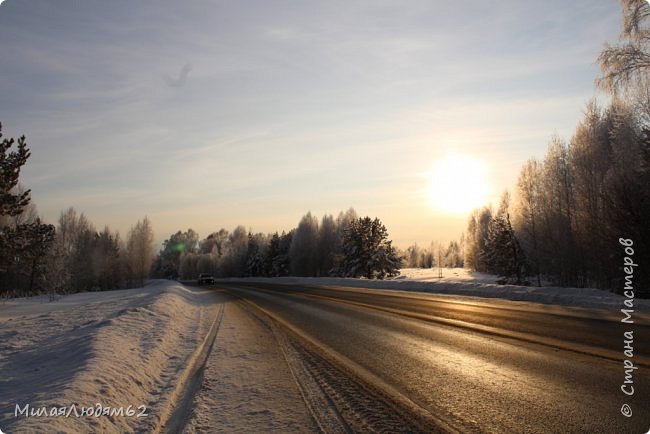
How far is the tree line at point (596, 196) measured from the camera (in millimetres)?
16844

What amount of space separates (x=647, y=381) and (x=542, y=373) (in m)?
1.21

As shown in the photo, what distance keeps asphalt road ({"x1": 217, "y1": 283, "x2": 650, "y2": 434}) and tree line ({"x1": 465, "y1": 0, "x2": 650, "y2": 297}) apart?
8.31 metres

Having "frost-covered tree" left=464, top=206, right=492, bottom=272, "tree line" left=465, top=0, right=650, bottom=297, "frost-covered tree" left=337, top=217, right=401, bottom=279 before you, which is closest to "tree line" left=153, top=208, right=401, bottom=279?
"frost-covered tree" left=337, top=217, right=401, bottom=279

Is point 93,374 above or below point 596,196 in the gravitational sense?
below

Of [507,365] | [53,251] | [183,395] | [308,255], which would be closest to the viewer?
[183,395]

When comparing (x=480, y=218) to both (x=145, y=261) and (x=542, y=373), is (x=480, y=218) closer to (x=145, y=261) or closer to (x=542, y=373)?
(x=145, y=261)

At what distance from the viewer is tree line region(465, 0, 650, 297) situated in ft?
55.3

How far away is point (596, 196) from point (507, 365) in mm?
31323

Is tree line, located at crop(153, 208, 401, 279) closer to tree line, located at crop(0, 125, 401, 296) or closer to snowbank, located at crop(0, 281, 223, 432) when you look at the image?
tree line, located at crop(0, 125, 401, 296)

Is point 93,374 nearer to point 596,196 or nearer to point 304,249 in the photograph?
point 596,196

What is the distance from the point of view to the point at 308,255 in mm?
88000

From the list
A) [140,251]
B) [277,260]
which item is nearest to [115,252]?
[140,251]

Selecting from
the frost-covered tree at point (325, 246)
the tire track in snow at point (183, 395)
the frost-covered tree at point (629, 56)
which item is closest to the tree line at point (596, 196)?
the frost-covered tree at point (629, 56)

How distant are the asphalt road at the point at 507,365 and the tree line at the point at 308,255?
157 feet
